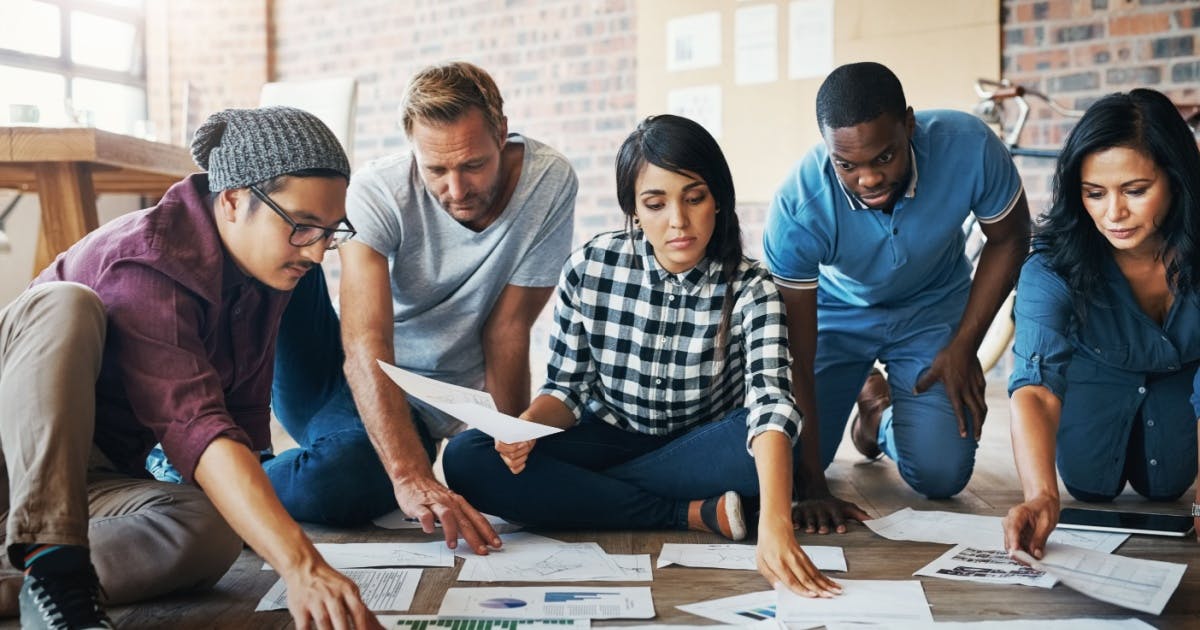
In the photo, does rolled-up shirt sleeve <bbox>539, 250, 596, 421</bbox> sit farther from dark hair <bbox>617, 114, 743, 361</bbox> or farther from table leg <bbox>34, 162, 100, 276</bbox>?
table leg <bbox>34, 162, 100, 276</bbox>

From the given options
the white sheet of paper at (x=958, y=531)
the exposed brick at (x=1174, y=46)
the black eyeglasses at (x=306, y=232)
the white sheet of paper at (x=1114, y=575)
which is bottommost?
the white sheet of paper at (x=958, y=531)

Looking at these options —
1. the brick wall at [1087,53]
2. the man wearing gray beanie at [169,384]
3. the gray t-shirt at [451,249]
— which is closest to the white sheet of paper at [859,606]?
the man wearing gray beanie at [169,384]

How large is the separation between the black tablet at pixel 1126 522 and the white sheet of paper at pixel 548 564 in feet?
2.92

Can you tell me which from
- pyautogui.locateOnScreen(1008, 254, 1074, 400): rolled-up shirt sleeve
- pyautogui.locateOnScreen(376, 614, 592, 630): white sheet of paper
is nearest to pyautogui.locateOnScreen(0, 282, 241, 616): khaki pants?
pyautogui.locateOnScreen(376, 614, 592, 630): white sheet of paper

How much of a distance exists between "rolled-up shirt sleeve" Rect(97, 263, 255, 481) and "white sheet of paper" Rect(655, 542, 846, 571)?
2.50ft

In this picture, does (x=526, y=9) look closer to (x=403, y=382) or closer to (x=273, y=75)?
(x=273, y=75)

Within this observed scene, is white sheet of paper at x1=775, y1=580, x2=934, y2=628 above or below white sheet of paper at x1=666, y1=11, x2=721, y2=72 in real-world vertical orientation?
below

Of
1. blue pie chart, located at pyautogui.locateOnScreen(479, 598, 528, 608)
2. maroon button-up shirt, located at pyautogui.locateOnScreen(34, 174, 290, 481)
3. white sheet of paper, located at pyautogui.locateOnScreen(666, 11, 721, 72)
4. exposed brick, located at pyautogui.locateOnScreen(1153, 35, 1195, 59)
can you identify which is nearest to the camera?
maroon button-up shirt, located at pyautogui.locateOnScreen(34, 174, 290, 481)

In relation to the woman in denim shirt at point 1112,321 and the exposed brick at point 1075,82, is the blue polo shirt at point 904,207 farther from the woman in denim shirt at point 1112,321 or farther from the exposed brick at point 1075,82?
the exposed brick at point 1075,82

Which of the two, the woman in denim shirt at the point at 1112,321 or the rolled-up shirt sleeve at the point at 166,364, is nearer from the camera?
the rolled-up shirt sleeve at the point at 166,364

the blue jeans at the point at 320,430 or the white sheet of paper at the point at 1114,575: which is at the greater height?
the blue jeans at the point at 320,430

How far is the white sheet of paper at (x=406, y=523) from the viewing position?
2.07 meters

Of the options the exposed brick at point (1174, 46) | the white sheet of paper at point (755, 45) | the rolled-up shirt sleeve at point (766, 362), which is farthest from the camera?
the white sheet of paper at point (755, 45)

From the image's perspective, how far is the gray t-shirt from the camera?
2.14 meters
